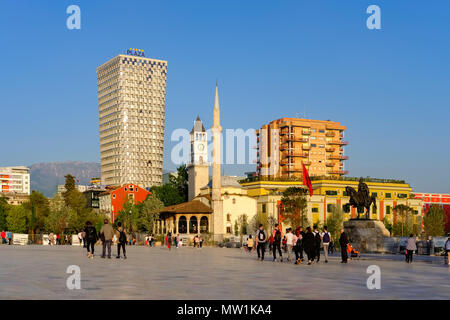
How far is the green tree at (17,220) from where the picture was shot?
107 m

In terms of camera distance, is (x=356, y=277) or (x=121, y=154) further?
(x=121, y=154)

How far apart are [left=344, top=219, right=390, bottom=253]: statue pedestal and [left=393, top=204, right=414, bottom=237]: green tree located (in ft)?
206

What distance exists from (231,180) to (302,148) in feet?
114

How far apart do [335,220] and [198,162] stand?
3015 centimetres

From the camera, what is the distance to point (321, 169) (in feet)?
460

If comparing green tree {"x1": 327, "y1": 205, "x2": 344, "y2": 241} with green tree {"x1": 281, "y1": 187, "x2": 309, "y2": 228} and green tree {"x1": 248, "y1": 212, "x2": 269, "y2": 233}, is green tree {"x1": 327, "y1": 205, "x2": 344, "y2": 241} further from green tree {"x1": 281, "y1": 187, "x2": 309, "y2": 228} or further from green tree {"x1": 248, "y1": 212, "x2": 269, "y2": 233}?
green tree {"x1": 281, "y1": 187, "x2": 309, "y2": 228}

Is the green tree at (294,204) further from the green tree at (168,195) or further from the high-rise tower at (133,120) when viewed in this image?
the high-rise tower at (133,120)

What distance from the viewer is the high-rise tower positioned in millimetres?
181000

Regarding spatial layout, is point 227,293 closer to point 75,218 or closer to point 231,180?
point 75,218

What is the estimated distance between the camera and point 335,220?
98.5 m

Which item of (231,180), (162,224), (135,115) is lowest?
(162,224)

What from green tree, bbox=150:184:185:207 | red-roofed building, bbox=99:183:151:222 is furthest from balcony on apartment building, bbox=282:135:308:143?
red-roofed building, bbox=99:183:151:222

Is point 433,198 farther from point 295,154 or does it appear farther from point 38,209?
point 38,209
